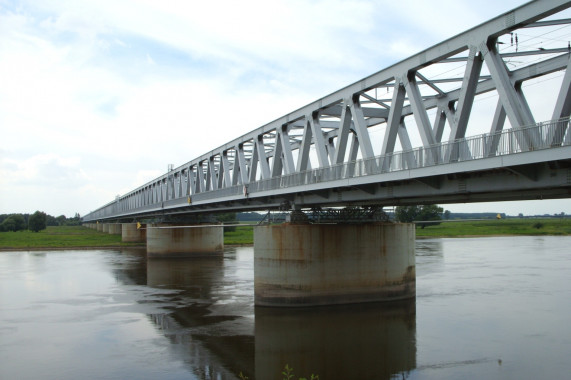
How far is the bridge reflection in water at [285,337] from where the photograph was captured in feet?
63.2

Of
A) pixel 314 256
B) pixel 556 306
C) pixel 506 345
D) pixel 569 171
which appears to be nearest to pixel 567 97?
pixel 569 171

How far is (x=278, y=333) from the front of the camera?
2409 cm

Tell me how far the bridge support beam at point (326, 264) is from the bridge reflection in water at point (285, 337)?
2.43ft

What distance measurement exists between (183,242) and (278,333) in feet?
159

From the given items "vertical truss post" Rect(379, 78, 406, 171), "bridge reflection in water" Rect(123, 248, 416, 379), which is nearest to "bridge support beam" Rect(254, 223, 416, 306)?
"bridge reflection in water" Rect(123, 248, 416, 379)

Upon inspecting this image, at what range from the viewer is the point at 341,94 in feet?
85.5

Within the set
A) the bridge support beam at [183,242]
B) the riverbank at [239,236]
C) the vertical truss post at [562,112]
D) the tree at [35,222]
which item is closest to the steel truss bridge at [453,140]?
the vertical truss post at [562,112]

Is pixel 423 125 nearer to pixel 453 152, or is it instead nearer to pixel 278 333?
pixel 453 152

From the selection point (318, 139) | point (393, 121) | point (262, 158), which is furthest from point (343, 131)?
point (262, 158)

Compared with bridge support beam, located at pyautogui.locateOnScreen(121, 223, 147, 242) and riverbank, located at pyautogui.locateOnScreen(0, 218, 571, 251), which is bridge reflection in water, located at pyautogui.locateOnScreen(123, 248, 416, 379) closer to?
riverbank, located at pyautogui.locateOnScreen(0, 218, 571, 251)

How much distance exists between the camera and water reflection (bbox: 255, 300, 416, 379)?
19094 millimetres

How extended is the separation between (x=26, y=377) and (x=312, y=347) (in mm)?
11193

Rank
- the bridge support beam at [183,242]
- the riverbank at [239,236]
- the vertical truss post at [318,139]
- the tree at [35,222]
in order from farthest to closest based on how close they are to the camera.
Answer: the tree at [35,222] < the riverbank at [239,236] < the bridge support beam at [183,242] < the vertical truss post at [318,139]

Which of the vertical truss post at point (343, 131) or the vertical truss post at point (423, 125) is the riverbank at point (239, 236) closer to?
the vertical truss post at point (343, 131)
